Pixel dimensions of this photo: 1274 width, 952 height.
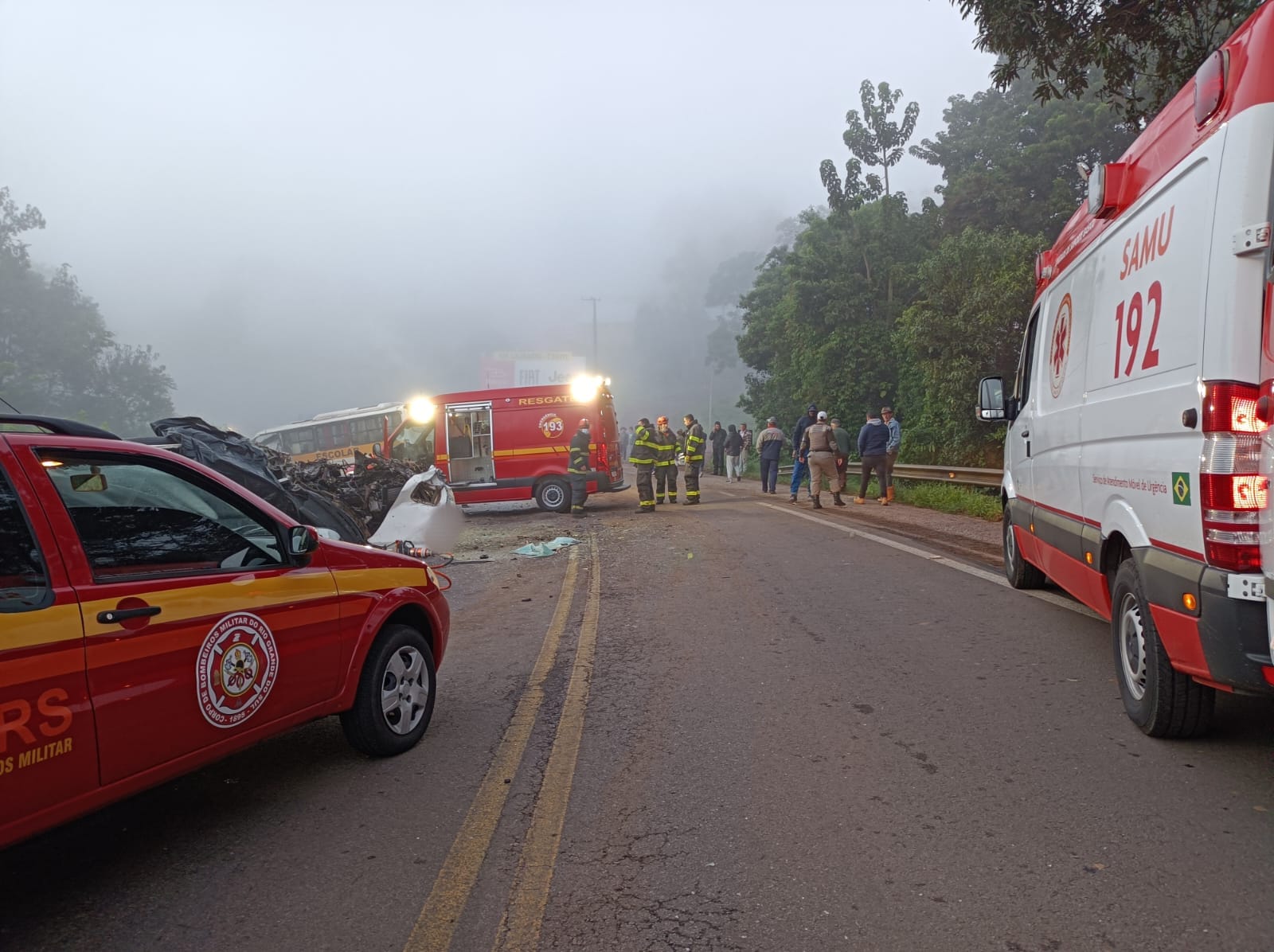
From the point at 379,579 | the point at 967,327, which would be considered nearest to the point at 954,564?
the point at 379,579

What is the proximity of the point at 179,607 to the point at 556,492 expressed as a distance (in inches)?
587

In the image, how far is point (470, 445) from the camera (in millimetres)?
18328

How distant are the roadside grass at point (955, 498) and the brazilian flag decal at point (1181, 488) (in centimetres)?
1042

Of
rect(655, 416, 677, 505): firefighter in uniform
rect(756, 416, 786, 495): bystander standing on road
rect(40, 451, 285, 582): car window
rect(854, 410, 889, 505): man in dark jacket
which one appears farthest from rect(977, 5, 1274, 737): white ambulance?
rect(756, 416, 786, 495): bystander standing on road

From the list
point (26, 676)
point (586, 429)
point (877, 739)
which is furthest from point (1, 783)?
point (586, 429)

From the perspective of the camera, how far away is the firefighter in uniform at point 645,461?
16891 millimetres

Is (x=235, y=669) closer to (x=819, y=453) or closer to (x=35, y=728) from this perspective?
(x=35, y=728)

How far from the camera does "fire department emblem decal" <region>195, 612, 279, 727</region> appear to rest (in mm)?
3188

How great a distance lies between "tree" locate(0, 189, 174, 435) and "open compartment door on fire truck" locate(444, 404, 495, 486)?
49.6 metres

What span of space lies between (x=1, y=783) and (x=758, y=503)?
1670 cm

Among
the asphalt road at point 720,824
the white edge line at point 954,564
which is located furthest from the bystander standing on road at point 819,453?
the asphalt road at point 720,824

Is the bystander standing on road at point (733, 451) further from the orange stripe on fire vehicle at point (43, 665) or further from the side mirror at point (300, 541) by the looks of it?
the orange stripe on fire vehicle at point (43, 665)

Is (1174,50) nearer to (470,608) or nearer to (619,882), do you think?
(470,608)

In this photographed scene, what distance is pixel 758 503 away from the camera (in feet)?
61.0
